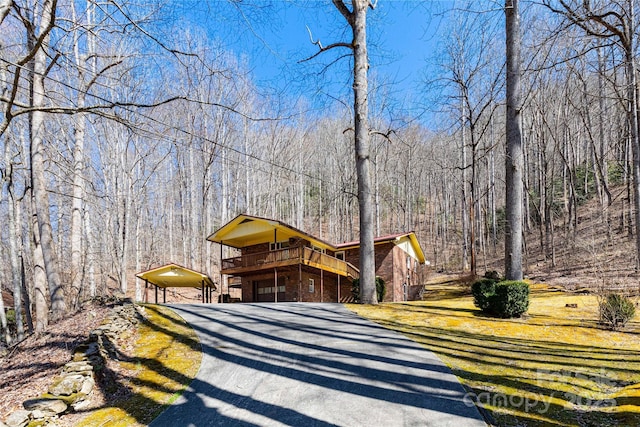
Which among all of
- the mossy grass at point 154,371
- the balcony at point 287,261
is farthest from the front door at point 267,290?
the mossy grass at point 154,371

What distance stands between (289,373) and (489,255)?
30522mm

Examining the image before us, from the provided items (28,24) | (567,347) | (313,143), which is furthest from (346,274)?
(313,143)

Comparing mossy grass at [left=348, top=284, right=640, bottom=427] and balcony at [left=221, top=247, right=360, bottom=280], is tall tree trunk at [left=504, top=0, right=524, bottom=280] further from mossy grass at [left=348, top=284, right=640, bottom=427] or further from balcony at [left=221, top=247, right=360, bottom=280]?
balcony at [left=221, top=247, right=360, bottom=280]

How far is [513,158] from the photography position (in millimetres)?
11141

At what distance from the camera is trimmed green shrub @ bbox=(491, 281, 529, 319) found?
991 cm

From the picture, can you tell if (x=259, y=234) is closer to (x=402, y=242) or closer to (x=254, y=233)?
(x=254, y=233)

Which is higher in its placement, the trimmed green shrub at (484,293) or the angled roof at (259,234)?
the angled roof at (259,234)

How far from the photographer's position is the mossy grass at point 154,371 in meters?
4.94

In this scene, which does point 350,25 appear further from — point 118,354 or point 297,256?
point 118,354

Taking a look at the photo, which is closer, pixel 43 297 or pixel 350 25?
pixel 43 297

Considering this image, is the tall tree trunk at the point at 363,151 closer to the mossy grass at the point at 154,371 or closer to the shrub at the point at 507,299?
the shrub at the point at 507,299

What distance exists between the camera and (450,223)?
138 feet

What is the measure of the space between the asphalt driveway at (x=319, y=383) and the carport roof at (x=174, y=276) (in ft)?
35.8

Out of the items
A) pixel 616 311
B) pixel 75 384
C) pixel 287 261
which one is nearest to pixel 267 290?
pixel 287 261
